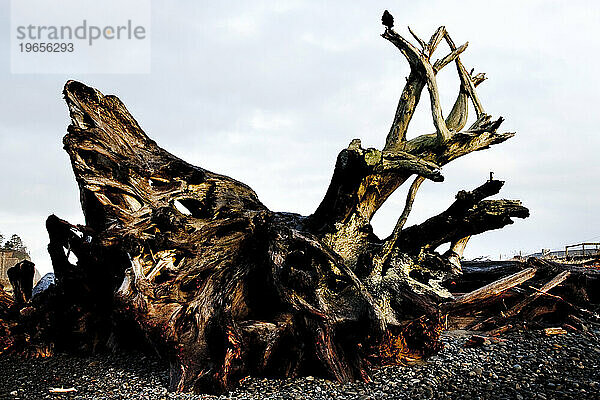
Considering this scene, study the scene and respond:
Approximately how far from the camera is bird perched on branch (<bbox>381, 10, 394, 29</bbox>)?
9672 millimetres

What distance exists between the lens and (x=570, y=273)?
11.1 metres

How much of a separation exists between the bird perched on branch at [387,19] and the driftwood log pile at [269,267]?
0.16m

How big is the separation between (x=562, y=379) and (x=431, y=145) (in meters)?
4.66

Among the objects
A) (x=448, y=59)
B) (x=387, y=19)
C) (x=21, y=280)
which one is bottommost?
(x=21, y=280)

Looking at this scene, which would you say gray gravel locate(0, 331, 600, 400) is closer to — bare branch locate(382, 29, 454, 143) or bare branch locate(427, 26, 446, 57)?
bare branch locate(382, 29, 454, 143)

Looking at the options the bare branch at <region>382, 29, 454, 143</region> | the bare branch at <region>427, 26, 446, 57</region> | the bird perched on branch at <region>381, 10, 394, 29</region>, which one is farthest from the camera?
the bare branch at <region>427, 26, 446, 57</region>

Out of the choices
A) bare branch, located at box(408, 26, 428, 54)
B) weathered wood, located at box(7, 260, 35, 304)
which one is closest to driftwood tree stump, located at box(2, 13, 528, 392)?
bare branch, located at box(408, 26, 428, 54)

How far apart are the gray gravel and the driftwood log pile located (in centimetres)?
39

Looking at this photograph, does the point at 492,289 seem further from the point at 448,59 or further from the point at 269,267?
the point at 448,59

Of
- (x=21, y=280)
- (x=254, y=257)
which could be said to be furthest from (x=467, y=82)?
(x=21, y=280)

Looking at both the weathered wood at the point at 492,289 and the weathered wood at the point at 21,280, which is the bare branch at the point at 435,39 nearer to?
the weathered wood at the point at 492,289

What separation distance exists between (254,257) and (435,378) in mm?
3625

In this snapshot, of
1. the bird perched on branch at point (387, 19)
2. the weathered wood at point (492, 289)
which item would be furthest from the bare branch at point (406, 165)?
the bird perched on branch at point (387, 19)

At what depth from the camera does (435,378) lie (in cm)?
746
